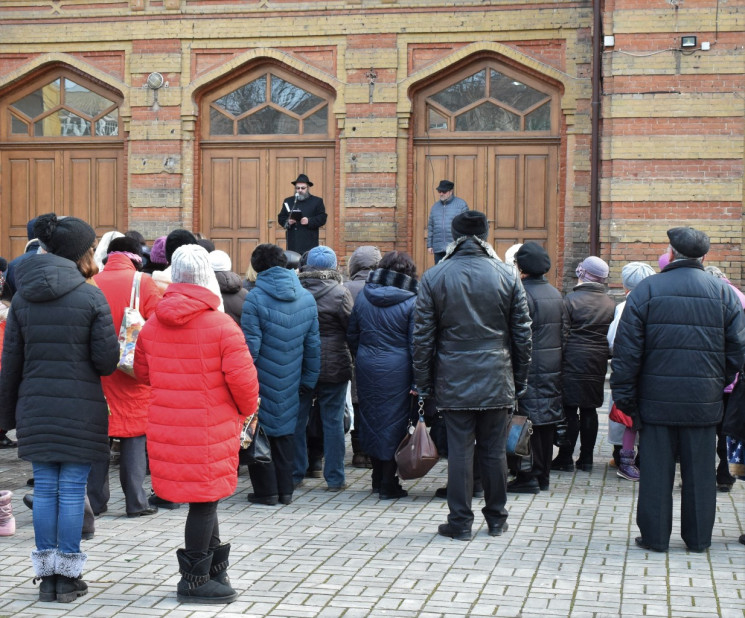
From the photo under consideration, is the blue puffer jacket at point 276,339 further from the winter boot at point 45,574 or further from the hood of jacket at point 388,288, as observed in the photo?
the winter boot at point 45,574

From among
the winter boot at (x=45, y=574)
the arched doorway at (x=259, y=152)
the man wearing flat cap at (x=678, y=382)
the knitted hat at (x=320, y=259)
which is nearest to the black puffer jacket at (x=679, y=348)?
the man wearing flat cap at (x=678, y=382)

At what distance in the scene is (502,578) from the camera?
19.8 feet

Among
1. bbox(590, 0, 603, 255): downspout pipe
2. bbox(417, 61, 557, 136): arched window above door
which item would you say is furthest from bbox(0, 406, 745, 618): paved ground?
bbox(417, 61, 557, 136): arched window above door

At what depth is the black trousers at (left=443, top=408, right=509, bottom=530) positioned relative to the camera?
696 centimetres

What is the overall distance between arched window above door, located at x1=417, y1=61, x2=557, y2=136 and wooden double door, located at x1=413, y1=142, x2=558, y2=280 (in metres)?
0.28

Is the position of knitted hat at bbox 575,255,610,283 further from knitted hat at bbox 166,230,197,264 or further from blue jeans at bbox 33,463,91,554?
blue jeans at bbox 33,463,91,554

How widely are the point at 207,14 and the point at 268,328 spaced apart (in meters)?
10.5

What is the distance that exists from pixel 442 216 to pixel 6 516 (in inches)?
382

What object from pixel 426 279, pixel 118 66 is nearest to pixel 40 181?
pixel 118 66

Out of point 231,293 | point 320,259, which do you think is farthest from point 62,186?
point 320,259

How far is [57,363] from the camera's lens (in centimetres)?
576

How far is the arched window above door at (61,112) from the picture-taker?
1789 cm

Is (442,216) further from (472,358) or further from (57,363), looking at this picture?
(57,363)

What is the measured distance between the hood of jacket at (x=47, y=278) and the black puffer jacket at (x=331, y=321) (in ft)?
9.73
